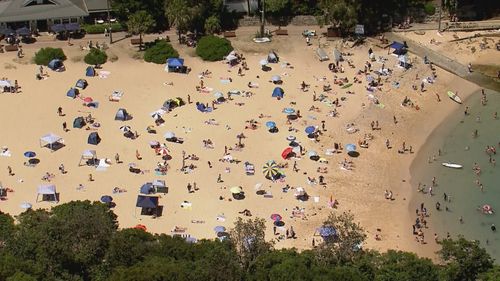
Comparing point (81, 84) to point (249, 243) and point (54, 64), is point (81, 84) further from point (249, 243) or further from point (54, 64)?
point (249, 243)

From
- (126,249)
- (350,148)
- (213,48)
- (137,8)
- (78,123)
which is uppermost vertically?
(137,8)

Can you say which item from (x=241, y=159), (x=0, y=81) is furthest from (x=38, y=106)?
(x=241, y=159)

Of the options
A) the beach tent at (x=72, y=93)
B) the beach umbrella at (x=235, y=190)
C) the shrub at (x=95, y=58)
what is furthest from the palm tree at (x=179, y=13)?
the beach umbrella at (x=235, y=190)

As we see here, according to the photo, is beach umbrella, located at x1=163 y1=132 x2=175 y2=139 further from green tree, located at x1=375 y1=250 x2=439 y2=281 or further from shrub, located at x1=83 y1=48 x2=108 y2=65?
green tree, located at x1=375 y1=250 x2=439 y2=281

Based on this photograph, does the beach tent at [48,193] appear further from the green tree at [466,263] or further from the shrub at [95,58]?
the green tree at [466,263]

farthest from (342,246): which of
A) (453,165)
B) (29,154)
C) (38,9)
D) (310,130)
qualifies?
(38,9)

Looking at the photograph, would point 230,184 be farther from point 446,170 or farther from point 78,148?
point 446,170
